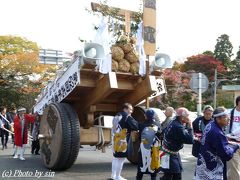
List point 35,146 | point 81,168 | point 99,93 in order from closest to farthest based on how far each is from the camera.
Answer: point 99,93 → point 81,168 → point 35,146

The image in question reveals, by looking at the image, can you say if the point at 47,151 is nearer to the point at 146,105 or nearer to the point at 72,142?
the point at 72,142

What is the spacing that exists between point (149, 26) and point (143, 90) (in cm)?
148

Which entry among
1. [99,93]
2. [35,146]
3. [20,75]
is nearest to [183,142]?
[99,93]

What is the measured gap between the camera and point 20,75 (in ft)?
107

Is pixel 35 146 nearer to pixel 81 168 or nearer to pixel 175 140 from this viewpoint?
pixel 81 168

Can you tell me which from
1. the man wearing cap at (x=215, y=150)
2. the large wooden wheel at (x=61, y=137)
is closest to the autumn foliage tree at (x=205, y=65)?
the large wooden wheel at (x=61, y=137)

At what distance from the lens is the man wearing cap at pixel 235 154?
6230 millimetres

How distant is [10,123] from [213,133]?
11670mm

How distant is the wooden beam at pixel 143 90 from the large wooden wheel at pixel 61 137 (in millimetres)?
1529

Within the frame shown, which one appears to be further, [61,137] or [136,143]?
[136,143]

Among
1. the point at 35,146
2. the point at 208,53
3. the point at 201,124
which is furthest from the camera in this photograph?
the point at 208,53

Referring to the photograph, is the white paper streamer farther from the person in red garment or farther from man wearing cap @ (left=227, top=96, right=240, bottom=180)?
the person in red garment

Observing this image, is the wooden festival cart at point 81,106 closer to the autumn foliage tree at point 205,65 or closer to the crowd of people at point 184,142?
the crowd of people at point 184,142

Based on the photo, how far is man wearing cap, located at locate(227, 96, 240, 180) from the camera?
20.4 ft
